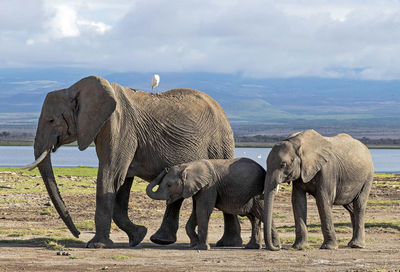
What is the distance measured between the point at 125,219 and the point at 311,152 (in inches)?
155

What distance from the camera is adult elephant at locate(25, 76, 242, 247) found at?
16141 millimetres

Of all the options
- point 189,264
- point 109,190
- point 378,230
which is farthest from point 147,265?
point 378,230

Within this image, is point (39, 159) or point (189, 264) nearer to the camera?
point (189, 264)

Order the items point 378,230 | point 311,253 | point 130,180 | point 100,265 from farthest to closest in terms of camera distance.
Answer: point 378,230 < point 130,180 < point 311,253 < point 100,265

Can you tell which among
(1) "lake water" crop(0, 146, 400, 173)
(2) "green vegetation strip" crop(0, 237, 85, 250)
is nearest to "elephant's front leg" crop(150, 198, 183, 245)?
(2) "green vegetation strip" crop(0, 237, 85, 250)

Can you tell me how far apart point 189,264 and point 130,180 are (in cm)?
350

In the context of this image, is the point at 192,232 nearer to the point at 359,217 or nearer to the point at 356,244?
the point at 356,244

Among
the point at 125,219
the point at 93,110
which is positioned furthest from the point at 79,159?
the point at 93,110

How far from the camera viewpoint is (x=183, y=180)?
1603cm

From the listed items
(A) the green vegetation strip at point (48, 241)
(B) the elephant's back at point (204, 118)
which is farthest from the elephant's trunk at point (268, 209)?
(A) the green vegetation strip at point (48, 241)

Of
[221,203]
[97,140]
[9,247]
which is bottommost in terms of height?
[9,247]

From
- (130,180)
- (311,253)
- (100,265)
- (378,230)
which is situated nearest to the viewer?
(100,265)

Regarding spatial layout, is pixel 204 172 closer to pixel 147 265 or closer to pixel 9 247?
pixel 147 265

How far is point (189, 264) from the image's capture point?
14.0m
